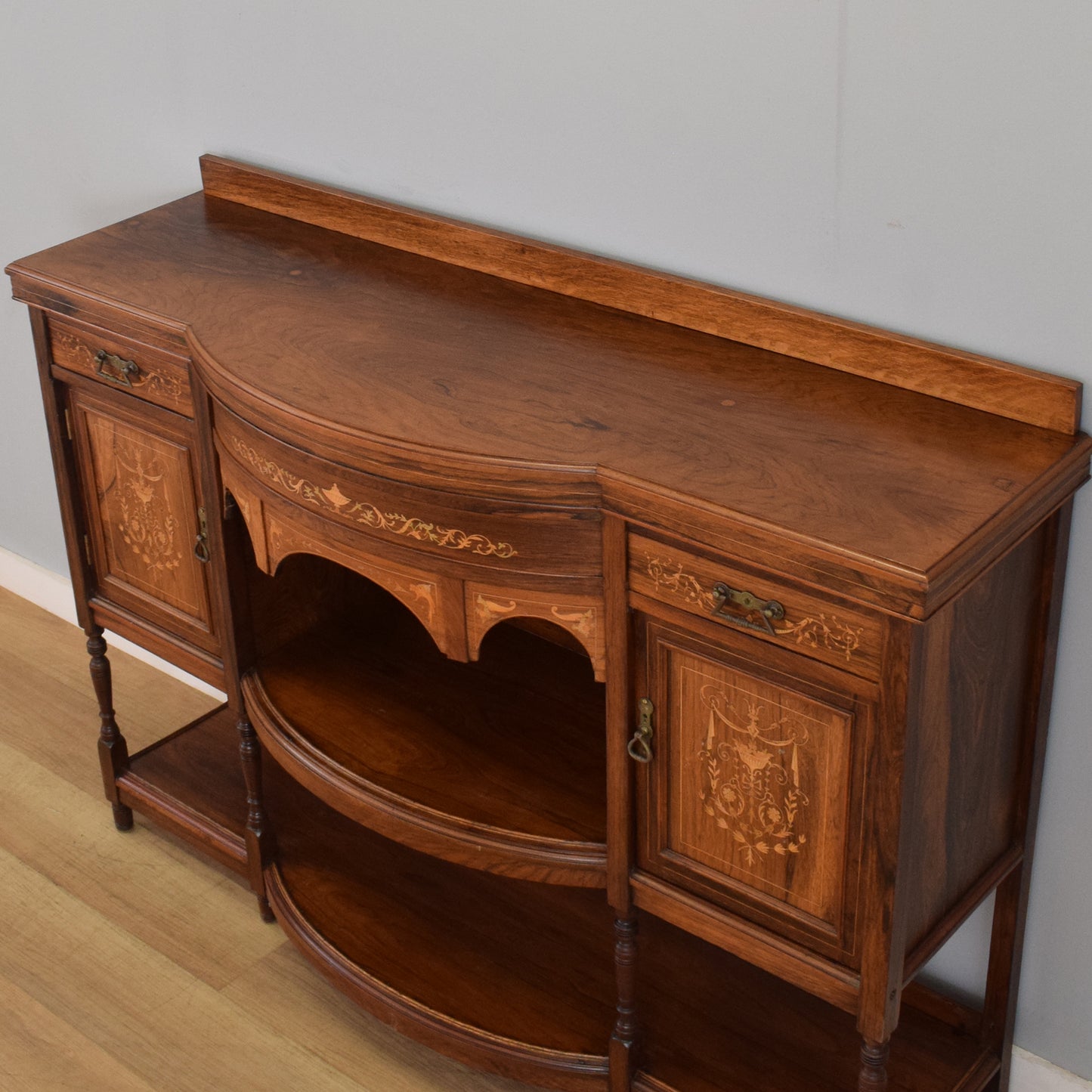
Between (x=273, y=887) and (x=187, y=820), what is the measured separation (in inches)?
10.0

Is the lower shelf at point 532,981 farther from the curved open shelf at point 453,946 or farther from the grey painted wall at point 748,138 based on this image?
the grey painted wall at point 748,138

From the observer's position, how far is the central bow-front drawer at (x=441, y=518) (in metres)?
1.73

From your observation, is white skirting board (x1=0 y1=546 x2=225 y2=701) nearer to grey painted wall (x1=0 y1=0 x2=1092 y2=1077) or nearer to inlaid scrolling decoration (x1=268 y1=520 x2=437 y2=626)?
grey painted wall (x1=0 y1=0 x2=1092 y2=1077)

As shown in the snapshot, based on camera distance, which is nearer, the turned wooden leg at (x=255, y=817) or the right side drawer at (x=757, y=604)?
the right side drawer at (x=757, y=604)

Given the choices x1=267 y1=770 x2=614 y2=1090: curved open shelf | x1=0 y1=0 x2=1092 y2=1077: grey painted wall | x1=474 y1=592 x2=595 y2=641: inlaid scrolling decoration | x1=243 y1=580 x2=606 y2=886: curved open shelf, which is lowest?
x1=267 y1=770 x2=614 y2=1090: curved open shelf

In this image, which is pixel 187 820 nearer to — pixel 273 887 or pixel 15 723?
pixel 273 887

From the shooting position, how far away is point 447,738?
221cm

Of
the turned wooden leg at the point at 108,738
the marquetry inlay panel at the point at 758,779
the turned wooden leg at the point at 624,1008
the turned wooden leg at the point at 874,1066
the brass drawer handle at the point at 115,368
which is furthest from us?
the turned wooden leg at the point at 108,738

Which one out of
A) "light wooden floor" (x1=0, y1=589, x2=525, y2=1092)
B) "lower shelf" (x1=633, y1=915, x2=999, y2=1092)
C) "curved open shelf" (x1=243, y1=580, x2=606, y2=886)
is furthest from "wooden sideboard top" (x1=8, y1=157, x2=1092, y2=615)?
"light wooden floor" (x1=0, y1=589, x2=525, y2=1092)

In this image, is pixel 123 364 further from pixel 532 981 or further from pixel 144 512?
pixel 532 981

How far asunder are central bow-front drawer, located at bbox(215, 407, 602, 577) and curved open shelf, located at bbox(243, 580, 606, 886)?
0.42 metres

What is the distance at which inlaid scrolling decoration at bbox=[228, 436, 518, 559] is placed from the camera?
1.78m

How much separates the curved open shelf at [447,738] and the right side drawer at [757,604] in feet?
1.43

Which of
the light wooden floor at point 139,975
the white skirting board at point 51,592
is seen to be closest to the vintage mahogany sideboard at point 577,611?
the light wooden floor at point 139,975
